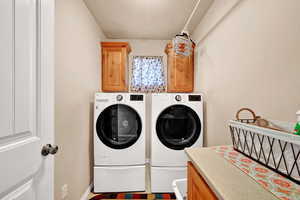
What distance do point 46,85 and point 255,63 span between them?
1.40m

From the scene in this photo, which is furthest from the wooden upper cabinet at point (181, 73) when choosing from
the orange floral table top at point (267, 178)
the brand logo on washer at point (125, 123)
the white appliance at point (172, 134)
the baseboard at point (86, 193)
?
the baseboard at point (86, 193)

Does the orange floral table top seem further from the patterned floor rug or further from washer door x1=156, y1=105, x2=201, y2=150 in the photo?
the patterned floor rug

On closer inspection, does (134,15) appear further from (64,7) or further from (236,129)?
(236,129)

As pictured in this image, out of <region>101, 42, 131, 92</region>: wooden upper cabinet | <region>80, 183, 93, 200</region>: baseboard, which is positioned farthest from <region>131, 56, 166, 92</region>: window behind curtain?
<region>80, 183, 93, 200</region>: baseboard

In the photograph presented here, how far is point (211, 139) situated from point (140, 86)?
65.2 inches

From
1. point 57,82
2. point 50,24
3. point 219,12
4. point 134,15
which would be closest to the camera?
point 50,24

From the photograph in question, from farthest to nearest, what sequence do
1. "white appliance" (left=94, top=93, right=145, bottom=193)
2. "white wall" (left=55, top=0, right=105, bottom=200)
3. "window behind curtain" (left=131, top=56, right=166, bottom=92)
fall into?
"window behind curtain" (left=131, top=56, right=166, bottom=92), "white appliance" (left=94, top=93, right=145, bottom=193), "white wall" (left=55, top=0, right=105, bottom=200)

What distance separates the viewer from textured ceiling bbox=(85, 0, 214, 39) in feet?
6.07

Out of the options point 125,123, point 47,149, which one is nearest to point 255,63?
point 47,149

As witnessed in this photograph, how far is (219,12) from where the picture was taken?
1.61 m

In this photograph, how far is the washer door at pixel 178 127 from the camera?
6.38 ft

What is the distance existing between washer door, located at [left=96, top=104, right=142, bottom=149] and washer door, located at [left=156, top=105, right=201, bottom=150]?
0.32 metres

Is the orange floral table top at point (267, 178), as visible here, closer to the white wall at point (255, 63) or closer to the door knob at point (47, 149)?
the white wall at point (255, 63)

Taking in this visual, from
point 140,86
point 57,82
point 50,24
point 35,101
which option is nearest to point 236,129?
Answer: point 35,101
